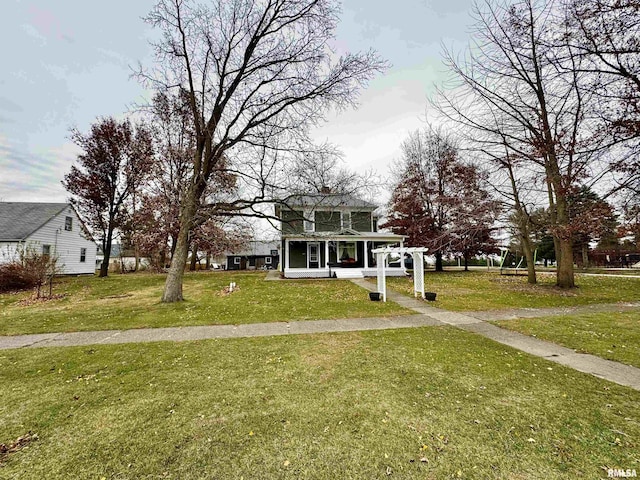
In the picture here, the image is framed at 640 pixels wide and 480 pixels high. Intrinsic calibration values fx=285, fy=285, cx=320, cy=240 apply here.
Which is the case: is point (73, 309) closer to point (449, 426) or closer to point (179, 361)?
point (179, 361)

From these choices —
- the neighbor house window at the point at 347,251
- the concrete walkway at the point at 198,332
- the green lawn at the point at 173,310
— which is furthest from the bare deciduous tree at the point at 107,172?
the concrete walkway at the point at 198,332

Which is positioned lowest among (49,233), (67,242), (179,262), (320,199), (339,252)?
(179,262)

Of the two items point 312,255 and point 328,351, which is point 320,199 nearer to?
point 328,351

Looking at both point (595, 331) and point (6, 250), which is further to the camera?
point (6, 250)

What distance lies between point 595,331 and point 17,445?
1011cm

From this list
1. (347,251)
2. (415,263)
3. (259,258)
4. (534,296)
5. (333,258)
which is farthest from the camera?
(259,258)

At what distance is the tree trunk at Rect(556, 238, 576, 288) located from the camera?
549 inches

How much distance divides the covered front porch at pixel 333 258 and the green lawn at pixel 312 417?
52.4 ft

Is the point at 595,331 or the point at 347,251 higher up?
the point at 347,251

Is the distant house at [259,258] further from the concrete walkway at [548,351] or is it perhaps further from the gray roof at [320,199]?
the concrete walkway at [548,351]

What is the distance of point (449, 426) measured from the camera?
2947 millimetres

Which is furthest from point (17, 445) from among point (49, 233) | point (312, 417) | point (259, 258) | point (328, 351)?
point (259, 258)

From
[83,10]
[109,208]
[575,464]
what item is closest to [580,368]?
[575,464]

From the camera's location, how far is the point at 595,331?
6680 millimetres
